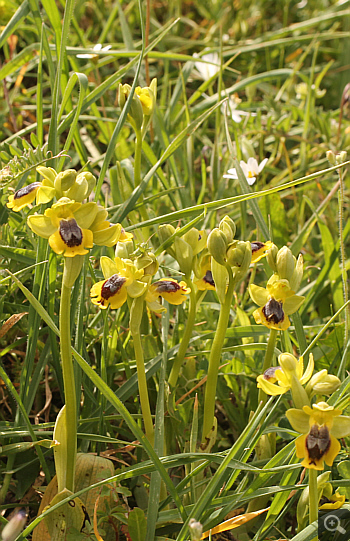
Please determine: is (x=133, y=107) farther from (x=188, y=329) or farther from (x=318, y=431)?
(x=318, y=431)

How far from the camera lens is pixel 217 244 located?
1044 millimetres

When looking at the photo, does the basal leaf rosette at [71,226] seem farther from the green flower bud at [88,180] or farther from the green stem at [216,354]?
the green stem at [216,354]

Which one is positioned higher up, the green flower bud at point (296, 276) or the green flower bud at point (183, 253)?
the green flower bud at point (183, 253)

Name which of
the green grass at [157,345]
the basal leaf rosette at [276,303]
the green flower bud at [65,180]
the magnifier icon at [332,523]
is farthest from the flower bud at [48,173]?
the magnifier icon at [332,523]

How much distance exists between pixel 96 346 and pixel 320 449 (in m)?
0.82

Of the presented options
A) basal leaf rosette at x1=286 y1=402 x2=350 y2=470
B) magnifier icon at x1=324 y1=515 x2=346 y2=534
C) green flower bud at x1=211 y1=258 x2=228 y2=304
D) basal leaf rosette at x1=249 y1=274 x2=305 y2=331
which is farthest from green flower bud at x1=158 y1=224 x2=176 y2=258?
magnifier icon at x1=324 y1=515 x2=346 y2=534

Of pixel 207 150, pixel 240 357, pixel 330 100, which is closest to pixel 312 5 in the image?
pixel 330 100

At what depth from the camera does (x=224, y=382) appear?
1.48 metres

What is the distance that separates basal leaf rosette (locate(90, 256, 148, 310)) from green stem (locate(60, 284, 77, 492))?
0.05 meters

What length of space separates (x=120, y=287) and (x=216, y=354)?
0.28 meters

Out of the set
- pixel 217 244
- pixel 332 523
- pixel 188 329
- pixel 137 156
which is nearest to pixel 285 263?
pixel 217 244

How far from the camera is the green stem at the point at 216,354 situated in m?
1.09

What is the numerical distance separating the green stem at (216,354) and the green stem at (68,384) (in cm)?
28

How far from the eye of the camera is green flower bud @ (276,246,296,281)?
1.07m
